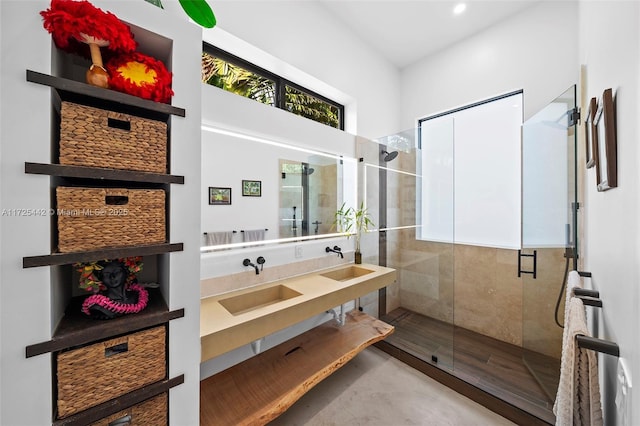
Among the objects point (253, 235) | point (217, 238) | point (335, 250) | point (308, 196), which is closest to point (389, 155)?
point (308, 196)

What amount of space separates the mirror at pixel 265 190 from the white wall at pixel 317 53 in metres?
0.67

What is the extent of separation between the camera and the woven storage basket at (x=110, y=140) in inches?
35.3

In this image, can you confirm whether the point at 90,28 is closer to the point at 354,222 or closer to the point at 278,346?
the point at 278,346

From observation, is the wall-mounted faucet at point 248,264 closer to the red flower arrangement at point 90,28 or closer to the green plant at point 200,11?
the red flower arrangement at point 90,28

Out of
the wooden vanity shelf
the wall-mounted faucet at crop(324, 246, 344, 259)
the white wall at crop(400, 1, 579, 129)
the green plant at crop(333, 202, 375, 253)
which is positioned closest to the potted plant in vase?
the green plant at crop(333, 202, 375, 253)

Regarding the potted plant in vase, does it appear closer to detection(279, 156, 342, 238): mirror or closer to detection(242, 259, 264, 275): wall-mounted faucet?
detection(279, 156, 342, 238): mirror

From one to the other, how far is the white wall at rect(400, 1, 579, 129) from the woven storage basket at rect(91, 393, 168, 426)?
3.53 metres

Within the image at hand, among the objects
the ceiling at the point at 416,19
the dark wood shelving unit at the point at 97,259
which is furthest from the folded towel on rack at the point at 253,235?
the ceiling at the point at 416,19

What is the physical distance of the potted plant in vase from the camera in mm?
2736

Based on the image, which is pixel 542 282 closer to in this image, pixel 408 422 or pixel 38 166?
pixel 408 422

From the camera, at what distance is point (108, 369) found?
3.12ft

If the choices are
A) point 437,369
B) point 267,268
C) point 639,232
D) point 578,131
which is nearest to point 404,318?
point 437,369

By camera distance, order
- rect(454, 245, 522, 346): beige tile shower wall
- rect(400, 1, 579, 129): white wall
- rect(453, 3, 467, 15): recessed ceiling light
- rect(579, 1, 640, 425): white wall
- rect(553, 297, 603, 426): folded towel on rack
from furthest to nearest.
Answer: rect(454, 245, 522, 346): beige tile shower wall < rect(453, 3, 467, 15): recessed ceiling light < rect(400, 1, 579, 129): white wall < rect(553, 297, 603, 426): folded towel on rack < rect(579, 1, 640, 425): white wall

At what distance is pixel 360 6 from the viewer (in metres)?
2.39
